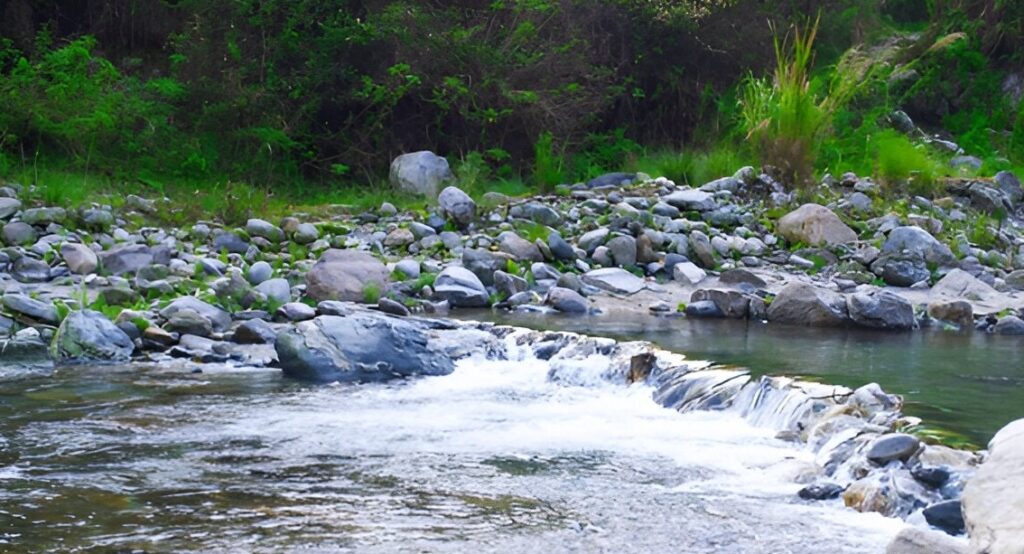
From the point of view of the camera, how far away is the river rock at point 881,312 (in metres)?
8.98

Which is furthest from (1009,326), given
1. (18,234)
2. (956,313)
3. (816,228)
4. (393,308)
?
(18,234)

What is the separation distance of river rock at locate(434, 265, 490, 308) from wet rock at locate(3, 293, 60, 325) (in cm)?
302

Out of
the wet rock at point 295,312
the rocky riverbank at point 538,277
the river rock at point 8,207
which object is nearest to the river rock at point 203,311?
the rocky riverbank at point 538,277

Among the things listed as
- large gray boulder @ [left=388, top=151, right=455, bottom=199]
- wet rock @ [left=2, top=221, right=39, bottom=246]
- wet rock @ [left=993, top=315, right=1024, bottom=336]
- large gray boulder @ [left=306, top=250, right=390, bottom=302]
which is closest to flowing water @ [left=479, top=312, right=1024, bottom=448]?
wet rock @ [left=993, top=315, right=1024, bottom=336]

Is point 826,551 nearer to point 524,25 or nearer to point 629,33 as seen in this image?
point 524,25

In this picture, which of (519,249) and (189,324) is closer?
(189,324)

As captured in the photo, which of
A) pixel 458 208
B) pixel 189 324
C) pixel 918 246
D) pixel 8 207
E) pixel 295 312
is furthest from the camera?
pixel 458 208

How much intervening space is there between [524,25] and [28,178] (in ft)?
19.7

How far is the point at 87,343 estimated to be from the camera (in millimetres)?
7855

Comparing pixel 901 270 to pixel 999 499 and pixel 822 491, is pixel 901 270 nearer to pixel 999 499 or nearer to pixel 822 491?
pixel 822 491

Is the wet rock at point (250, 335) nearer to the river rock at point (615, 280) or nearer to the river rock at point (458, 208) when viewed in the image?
the river rock at point (615, 280)

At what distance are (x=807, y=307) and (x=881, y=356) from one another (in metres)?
1.69

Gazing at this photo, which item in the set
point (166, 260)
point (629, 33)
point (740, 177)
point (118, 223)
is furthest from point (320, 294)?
point (629, 33)

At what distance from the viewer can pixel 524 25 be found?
14.8 m
